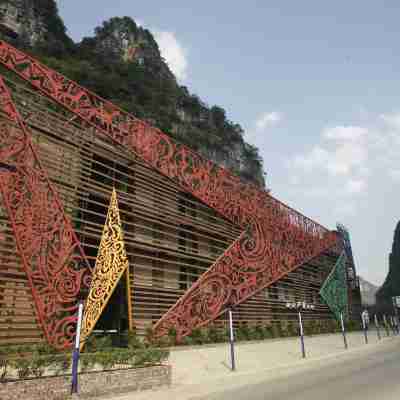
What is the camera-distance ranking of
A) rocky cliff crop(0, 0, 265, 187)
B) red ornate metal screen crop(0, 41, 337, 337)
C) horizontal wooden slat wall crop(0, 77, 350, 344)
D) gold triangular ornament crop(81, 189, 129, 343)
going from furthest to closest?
rocky cliff crop(0, 0, 265, 187)
horizontal wooden slat wall crop(0, 77, 350, 344)
red ornate metal screen crop(0, 41, 337, 337)
gold triangular ornament crop(81, 189, 129, 343)

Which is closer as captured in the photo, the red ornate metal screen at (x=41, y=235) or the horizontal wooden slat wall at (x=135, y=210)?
the red ornate metal screen at (x=41, y=235)

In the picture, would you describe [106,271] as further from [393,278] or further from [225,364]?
[393,278]

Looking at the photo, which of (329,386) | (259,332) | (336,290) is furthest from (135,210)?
(336,290)

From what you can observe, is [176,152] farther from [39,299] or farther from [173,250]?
[39,299]

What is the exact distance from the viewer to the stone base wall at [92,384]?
5750mm

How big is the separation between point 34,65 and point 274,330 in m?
15.5

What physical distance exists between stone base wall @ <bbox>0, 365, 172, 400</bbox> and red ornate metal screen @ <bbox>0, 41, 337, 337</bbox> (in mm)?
5584

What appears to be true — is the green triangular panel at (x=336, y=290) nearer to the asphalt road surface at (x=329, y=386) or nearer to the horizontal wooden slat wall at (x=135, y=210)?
the horizontal wooden slat wall at (x=135, y=210)

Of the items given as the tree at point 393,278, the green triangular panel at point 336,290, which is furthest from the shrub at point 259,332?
the tree at point 393,278

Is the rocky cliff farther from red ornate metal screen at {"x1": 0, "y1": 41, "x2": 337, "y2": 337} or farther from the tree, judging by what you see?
the tree

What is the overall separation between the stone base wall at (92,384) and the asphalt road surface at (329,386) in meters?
1.23

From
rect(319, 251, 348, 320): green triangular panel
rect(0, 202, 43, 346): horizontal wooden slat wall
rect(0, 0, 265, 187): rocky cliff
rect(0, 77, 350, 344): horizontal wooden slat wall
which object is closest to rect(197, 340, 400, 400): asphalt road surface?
rect(0, 202, 43, 346): horizontal wooden slat wall

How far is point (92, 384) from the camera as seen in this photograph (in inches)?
255

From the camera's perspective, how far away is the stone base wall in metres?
5.75
